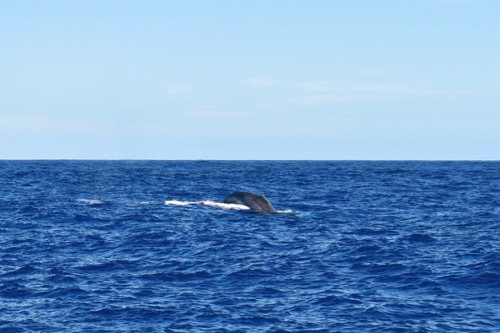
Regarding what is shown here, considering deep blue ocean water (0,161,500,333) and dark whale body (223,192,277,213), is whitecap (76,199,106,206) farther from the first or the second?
dark whale body (223,192,277,213)

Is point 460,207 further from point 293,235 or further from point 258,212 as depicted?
point 293,235

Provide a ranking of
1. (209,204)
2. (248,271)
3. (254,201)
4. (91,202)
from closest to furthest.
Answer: (248,271) < (254,201) < (209,204) < (91,202)

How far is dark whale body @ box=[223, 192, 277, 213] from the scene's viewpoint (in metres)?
49.1

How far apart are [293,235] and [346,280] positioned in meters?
11.2

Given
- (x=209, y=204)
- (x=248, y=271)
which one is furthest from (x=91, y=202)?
(x=248, y=271)

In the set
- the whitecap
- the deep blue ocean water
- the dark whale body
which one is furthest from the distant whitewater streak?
the whitecap

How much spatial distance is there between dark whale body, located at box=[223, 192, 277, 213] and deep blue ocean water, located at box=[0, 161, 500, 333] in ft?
3.58

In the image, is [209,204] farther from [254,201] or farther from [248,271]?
[248,271]

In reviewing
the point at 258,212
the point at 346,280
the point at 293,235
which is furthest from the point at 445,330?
the point at 258,212

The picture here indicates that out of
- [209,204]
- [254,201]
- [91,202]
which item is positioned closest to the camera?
[254,201]

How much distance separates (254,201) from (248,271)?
21.7 m

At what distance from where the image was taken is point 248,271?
28.5 m

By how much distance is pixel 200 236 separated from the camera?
124 feet

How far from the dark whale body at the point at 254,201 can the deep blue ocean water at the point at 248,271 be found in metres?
1.09
